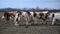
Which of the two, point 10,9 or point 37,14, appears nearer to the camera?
point 10,9

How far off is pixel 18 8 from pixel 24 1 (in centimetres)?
12

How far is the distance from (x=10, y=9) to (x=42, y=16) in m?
0.48

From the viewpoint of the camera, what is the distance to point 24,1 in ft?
5.37

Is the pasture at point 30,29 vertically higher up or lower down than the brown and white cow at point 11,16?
lower down

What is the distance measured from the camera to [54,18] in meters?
1.70

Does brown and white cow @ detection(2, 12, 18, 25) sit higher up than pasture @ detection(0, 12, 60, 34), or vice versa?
brown and white cow @ detection(2, 12, 18, 25)

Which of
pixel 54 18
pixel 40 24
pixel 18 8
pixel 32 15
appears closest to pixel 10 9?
pixel 18 8

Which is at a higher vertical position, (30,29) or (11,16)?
(11,16)

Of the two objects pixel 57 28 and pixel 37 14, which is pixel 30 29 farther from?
pixel 57 28

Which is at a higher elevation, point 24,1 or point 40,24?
point 24,1

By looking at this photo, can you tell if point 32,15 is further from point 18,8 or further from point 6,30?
point 6,30

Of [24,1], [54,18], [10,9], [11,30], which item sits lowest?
[11,30]

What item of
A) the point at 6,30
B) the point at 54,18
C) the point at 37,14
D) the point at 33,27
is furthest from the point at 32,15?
the point at 6,30

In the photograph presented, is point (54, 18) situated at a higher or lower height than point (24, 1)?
lower
